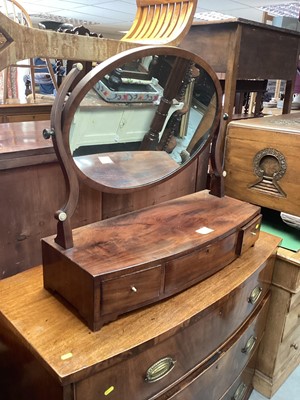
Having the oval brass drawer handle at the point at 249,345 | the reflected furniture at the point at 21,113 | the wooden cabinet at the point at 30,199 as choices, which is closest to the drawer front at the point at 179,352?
the oval brass drawer handle at the point at 249,345

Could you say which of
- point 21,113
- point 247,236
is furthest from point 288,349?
point 21,113

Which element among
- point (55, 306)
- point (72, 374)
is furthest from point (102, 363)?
point (55, 306)

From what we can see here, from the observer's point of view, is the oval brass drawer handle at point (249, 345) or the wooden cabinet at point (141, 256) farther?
the oval brass drawer handle at point (249, 345)

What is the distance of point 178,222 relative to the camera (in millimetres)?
926

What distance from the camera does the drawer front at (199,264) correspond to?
781mm

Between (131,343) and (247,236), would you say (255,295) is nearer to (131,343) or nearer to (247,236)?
(247,236)

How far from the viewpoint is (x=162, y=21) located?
89 cm

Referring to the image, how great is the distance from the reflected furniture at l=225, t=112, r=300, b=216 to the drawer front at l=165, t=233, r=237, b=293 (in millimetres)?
328

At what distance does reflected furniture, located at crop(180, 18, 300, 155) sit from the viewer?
1.18m

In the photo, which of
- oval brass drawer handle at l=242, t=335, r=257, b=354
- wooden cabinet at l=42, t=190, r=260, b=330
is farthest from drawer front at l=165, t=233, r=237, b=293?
oval brass drawer handle at l=242, t=335, r=257, b=354

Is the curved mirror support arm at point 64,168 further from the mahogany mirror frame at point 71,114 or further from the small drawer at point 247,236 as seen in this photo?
the small drawer at point 247,236

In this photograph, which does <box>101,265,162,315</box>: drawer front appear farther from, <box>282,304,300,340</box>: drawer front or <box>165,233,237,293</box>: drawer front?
<box>282,304,300,340</box>: drawer front

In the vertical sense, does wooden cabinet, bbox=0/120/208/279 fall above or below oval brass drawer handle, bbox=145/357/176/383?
above

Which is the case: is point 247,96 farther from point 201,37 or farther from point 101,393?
point 101,393
